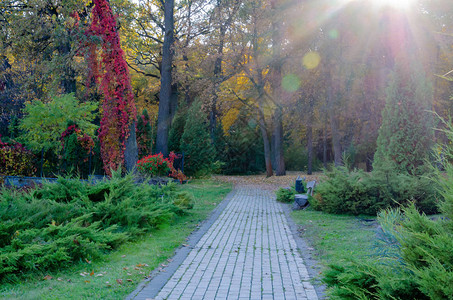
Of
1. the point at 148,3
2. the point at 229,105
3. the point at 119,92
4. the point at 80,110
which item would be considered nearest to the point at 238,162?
the point at 229,105

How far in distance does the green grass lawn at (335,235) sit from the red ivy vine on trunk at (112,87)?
793 cm

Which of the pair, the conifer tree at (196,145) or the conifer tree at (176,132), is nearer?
the conifer tree at (196,145)

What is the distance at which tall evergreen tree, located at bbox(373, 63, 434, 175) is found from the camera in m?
11.5

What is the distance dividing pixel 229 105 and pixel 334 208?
18.5m

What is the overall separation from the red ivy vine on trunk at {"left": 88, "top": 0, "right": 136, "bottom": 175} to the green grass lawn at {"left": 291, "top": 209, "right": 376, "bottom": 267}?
26.0ft

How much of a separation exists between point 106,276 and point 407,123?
31.2 ft

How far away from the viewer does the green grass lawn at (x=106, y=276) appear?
4652 mm

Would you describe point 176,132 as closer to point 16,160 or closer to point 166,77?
point 166,77

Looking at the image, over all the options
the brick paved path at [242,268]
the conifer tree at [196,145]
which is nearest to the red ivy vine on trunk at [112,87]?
the brick paved path at [242,268]

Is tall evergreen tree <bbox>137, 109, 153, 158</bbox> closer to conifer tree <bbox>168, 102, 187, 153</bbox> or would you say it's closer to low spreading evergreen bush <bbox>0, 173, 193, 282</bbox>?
conifer tree <bbox>168, 102, 187, 153</bbox>

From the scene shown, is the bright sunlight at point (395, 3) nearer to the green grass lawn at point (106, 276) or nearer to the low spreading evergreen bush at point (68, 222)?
the low spreading evergreen bush at point (68, 222)

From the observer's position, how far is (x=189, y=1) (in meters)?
29.5

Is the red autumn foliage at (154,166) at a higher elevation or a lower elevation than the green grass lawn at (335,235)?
higher

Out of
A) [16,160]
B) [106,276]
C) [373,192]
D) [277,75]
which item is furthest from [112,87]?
[277,75]
